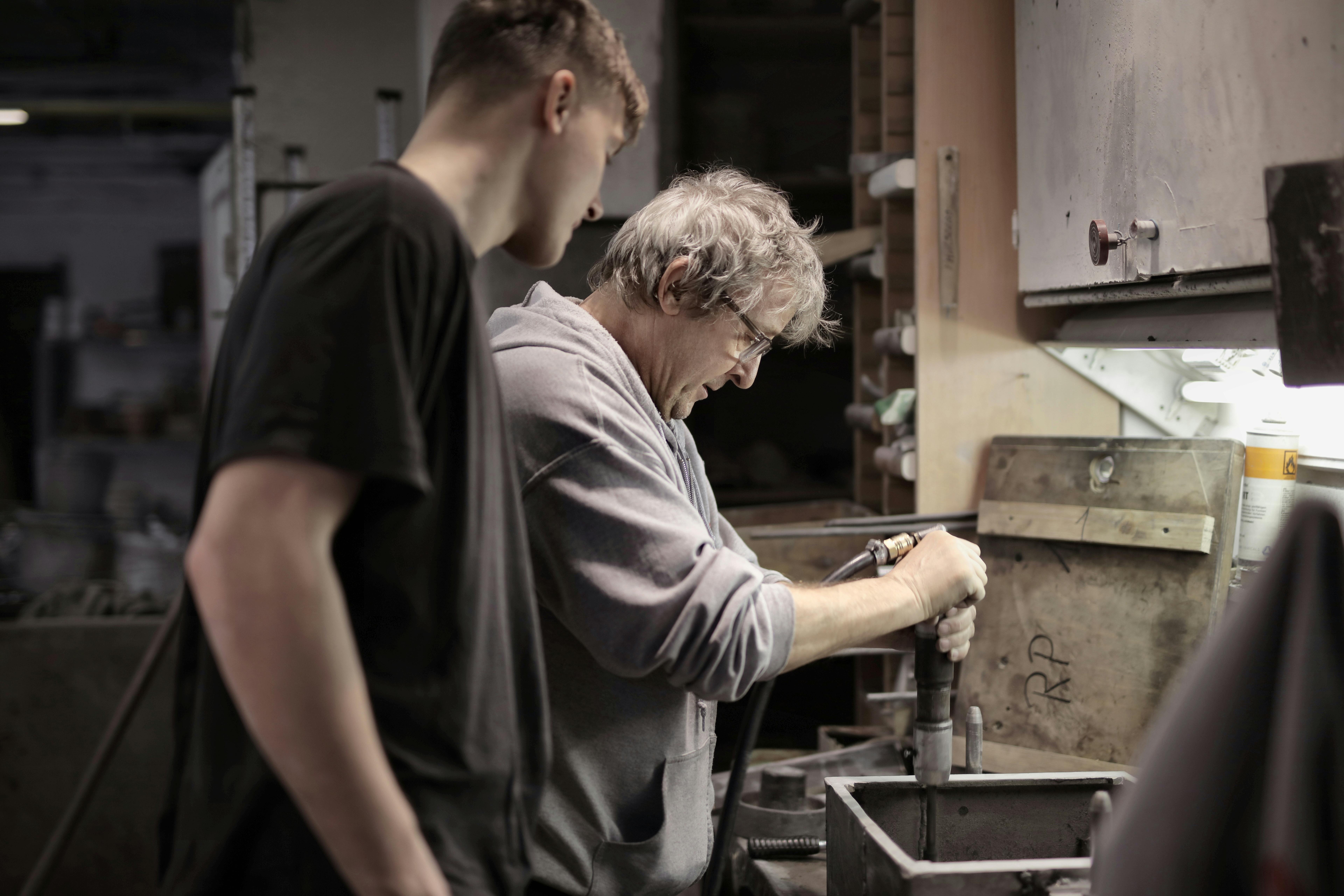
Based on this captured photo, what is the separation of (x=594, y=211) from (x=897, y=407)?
1.31 meters

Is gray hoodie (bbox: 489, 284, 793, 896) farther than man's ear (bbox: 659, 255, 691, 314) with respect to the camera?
No

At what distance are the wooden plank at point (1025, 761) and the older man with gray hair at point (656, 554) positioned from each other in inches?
20.1

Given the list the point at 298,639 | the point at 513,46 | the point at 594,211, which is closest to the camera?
the point at 298,639

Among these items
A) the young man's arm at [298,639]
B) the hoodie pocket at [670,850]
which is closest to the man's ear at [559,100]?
the young man's arm at [298,639]

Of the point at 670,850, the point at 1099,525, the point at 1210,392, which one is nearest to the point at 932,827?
the point at 670,850

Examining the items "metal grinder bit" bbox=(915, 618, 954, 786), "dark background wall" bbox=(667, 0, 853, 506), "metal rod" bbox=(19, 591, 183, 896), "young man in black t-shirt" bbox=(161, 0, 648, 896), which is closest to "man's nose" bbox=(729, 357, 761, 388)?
"metal grinder bit" bbox=(915, 618, 954, 786)

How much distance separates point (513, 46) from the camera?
0.77 meters

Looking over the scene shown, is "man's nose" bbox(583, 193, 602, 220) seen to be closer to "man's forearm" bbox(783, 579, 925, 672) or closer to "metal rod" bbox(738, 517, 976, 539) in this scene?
"man's forearm" bbox(783, 579, 925, 672)

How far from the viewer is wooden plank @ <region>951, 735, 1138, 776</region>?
164 centimetres

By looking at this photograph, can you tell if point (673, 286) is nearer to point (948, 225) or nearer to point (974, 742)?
point (974, 742)

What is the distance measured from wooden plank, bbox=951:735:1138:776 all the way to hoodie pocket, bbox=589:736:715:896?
0.57 m

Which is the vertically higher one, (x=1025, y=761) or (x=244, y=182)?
(x=244, y=182)

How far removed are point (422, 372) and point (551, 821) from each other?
2.06 ft

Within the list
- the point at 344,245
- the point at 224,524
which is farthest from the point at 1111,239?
the point at 224,524
